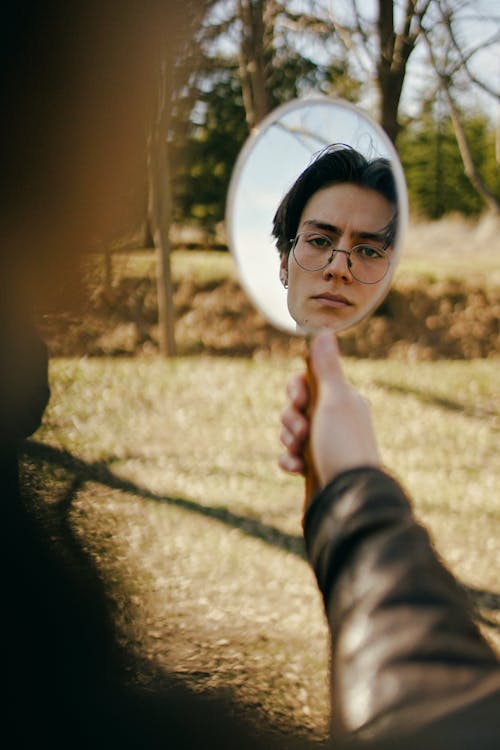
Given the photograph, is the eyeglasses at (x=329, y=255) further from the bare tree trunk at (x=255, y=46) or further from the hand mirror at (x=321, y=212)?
the bare tree trunk at (x=255, y=46)

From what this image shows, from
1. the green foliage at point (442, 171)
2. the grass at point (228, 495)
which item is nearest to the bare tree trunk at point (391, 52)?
the grass at point (228, 495)

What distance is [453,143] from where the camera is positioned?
18.4 meters

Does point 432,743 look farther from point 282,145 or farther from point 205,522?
point 205,522

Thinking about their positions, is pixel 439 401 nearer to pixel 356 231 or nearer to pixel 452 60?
pixel 452 60

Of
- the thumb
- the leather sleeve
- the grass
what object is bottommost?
the grass

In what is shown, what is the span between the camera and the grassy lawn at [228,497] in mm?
1952

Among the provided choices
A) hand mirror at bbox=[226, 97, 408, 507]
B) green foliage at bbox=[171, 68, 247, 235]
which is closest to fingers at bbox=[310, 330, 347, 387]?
hand mirror at bbox=[226, 97, 408, 507]

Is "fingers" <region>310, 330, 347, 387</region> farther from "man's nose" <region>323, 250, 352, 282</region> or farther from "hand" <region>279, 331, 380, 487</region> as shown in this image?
"man's nose" <region>323, 250, 352, 282</region>

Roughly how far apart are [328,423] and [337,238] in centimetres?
45

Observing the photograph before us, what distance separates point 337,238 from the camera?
56.9 inches

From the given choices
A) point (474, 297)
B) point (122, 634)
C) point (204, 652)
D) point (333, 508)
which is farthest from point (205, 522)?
point (474, 297)

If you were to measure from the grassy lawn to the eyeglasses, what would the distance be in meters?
0.74

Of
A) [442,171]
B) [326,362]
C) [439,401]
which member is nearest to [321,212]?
[326,362]

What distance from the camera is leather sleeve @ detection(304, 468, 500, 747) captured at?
34.6 inches
